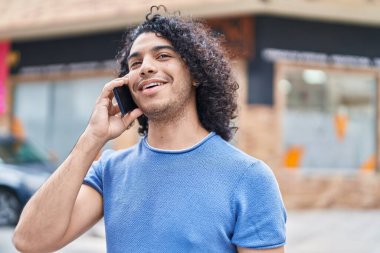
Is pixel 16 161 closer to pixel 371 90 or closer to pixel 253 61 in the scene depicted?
pixel 253 61

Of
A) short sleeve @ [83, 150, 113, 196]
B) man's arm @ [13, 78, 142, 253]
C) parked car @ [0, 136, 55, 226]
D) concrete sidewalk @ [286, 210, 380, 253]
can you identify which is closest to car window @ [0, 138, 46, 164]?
parked car @ [0, 136, 55, 226]

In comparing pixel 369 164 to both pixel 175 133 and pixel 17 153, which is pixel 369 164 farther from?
pixel 175 133

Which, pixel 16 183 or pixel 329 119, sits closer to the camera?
pixel 16 183

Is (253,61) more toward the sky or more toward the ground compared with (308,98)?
more toward the sky

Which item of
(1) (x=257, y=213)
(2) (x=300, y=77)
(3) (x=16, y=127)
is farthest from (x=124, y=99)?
(3) (x=16, y=127)

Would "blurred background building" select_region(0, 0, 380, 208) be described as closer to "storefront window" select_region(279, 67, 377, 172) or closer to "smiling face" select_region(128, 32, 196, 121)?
"storefront window" select_region(279, 67, 377, 172)

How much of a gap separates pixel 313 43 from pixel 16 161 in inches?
272

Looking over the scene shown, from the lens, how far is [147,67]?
81.7 inches

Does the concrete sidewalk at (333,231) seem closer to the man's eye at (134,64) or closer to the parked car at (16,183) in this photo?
the parked car at (16,183)

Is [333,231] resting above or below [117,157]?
below

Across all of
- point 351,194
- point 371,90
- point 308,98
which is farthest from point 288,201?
point 371,90

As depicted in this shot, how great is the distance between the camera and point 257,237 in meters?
1.83

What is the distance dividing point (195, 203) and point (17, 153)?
Answer: 7.91 meters

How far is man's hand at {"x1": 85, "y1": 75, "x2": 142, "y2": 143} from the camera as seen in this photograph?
2072mm
